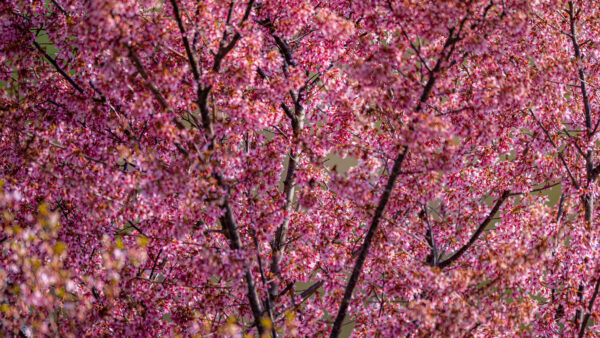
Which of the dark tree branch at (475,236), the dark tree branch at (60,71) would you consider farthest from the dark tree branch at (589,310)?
the dark tree branch at (60,71)

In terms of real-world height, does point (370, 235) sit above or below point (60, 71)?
below

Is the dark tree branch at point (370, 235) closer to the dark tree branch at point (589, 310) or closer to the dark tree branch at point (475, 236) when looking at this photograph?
the dark tree branch at point (475, 236)

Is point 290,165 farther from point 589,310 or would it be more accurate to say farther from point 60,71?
point 589,310

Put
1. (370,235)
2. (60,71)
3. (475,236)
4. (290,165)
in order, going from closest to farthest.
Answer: (370,235)
(60,71)
(475,236)
(290,165)

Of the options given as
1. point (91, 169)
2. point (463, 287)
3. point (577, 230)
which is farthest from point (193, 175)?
point (577, 230)

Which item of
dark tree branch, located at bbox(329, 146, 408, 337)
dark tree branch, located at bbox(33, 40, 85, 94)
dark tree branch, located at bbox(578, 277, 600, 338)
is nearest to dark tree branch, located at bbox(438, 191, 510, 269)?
dark tree branch, located at bbox(578, 277, 600, 338)

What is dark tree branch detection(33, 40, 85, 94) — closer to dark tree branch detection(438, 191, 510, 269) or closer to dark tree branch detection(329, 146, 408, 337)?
dark tree branch detection(329, 146, 408, 337)

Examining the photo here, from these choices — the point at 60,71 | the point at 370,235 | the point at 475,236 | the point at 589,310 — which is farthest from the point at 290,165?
the point at 589,310

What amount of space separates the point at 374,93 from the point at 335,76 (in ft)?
5.43

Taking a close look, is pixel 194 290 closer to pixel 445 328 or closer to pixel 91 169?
pixel 91 169

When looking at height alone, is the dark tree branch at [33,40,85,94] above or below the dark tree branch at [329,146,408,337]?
above

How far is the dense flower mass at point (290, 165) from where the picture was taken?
5457mm

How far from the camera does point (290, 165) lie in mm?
8531

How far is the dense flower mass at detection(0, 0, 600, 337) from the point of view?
5.46 meters
